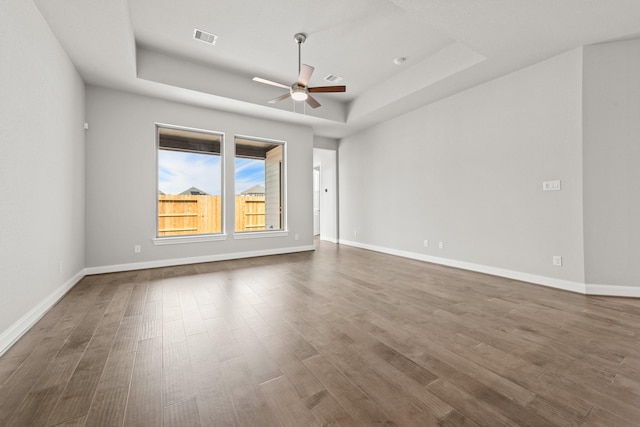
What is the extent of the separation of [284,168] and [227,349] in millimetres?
4500

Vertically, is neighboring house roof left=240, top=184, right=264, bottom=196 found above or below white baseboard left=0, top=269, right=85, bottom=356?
above

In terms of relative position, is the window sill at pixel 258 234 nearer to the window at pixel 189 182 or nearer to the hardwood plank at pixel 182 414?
the window at pixel 189 182

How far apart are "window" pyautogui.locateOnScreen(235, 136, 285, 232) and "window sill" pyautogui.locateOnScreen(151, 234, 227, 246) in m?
0.46

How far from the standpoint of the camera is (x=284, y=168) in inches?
233

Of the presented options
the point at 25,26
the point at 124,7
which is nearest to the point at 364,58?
the point at 124,7

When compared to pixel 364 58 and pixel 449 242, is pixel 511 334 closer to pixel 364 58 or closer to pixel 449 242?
pixel 449 242

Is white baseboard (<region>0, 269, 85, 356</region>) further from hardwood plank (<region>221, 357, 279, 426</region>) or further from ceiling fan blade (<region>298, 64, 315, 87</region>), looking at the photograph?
ceiling fan blade (<region>298, 64, 315, 87</region>)

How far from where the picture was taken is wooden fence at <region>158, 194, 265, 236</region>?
4727 millimetres

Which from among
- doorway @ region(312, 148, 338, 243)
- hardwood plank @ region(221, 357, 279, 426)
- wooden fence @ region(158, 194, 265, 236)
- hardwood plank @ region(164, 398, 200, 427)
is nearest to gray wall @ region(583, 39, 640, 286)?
hardwood plank @ region(221, 357, 279, 426)

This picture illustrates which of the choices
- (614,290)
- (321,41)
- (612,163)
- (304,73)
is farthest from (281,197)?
(614,290)

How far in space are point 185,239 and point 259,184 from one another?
1.88 m

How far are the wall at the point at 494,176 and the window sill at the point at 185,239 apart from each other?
3526 millimetres

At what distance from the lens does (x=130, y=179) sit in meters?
4.29

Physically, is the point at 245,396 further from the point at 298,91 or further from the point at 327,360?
the point at 298,91
